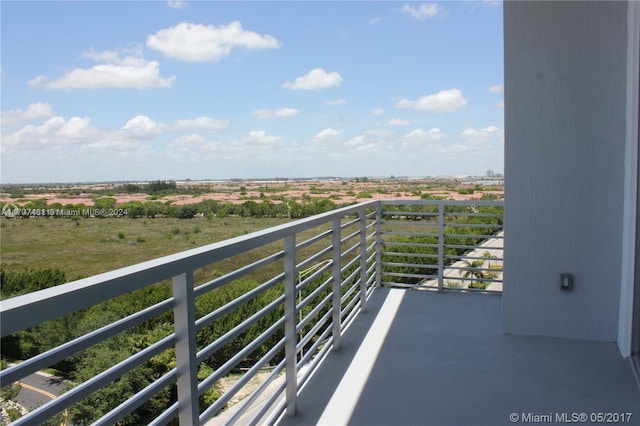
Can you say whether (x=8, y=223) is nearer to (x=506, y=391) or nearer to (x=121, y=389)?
(x=121, y=389)

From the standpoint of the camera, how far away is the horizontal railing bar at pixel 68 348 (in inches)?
27.0

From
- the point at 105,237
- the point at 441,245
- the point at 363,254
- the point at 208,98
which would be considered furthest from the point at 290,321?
the point at 208,98

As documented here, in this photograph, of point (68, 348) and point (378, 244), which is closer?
point (68, 348)

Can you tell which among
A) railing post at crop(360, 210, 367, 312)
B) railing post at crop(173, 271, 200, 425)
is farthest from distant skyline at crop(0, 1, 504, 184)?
railing post at crop(173, 271, 200, 425)

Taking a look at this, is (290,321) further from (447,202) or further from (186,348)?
(447,202)

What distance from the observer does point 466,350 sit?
2918mm

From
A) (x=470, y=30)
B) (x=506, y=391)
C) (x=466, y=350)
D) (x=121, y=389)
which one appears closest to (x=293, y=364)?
(x=506, y=391)

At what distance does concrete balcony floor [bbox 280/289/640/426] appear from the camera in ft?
6.95

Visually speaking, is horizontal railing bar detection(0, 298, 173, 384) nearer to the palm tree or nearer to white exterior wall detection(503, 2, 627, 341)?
the palm tree

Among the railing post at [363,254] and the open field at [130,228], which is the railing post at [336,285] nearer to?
the railing post at [363,254]

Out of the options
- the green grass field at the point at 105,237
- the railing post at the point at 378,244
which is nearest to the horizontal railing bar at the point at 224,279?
the railing post at the point at 378,244

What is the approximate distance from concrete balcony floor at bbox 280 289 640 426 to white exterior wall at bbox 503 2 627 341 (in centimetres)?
27

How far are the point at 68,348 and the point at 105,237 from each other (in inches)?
1489

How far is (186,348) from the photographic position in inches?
47.3
